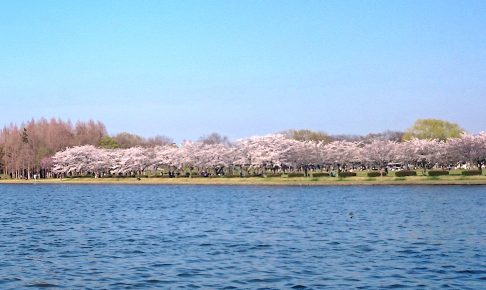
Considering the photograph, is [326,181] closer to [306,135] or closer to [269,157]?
[269,157]

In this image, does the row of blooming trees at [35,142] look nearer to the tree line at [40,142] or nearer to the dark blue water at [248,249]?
the tree line at [40,142]

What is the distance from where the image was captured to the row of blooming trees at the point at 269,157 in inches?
3984

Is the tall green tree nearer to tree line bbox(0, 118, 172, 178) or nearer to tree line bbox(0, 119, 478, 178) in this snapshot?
tree line bbox(0, 119, 478, 178)

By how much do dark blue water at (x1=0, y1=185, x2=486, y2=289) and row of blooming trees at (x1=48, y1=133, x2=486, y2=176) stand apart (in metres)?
58.8

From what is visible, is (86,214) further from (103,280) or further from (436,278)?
(436,278)

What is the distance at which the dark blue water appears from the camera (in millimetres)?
18938

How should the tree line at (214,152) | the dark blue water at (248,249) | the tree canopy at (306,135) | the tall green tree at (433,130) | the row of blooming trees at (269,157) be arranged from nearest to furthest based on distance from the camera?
the dark blue water at (248,249) < the row of blooming trees at (269,157) < the tree line at (214,152) < the tall green tree at (433,130) < the tree canopy at (306,135)

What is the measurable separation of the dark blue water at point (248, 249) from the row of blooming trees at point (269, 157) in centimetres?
5882

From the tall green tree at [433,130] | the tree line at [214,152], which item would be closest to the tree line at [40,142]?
the tree line at [214,152]

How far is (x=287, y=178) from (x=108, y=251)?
230ft

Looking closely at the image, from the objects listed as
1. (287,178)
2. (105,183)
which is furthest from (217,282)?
(105,183)


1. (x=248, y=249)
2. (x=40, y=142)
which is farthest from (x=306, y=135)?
(x=248, y=249)

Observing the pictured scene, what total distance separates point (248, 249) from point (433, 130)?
110381 mm

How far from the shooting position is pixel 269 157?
108688mm
